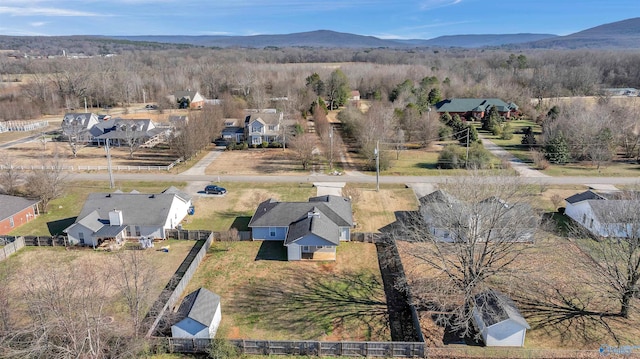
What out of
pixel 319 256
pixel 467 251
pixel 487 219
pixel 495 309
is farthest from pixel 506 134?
pixel 495 309

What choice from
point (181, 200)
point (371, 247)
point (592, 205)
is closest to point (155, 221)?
point (181, 200)

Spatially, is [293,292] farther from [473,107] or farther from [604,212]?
[473,107]

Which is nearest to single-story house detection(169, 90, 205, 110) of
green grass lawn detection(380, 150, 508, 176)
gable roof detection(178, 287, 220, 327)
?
green grass lawn detection(380, 150, 508, 176)

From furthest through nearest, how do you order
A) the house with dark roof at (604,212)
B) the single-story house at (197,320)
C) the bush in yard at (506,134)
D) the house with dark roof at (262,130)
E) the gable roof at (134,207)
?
the bush in yard at (506,134) → the house with dark roof at (262,130) → the gable roof at (134,207) → the house with dark roof at (604,212) → the single-story house at (197,320)

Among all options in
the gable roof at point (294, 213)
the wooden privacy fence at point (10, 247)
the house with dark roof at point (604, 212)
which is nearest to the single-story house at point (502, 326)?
the house with dark roof at point (604, 212)

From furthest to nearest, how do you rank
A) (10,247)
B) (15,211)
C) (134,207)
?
(15,211), (134,207), (10,247)

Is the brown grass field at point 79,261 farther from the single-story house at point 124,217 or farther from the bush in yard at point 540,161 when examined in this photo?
the bush in yard at point 540,161
